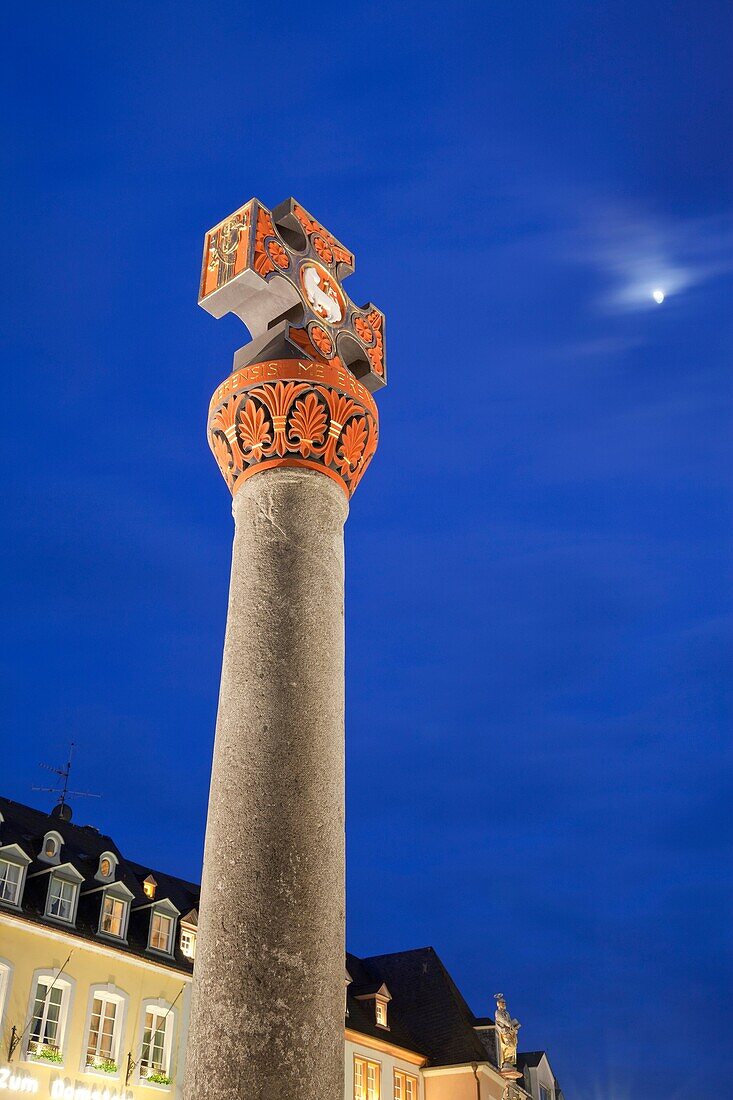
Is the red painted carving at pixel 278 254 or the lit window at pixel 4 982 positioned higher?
the lit window at pixel 4 982

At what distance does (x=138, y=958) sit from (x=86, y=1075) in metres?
3.34

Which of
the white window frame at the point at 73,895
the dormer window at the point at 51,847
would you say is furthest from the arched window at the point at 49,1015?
the dormer window at the point at 51,847

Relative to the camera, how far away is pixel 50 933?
87.1 feet

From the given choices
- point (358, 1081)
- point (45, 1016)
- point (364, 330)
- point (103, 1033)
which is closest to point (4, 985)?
point (45, 1016)

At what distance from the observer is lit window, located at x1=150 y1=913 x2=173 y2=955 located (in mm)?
30375

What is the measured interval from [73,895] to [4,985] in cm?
357

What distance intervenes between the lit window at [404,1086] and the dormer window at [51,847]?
17303mm

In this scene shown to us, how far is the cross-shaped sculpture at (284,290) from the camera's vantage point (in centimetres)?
812

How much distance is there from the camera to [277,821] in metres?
6.08

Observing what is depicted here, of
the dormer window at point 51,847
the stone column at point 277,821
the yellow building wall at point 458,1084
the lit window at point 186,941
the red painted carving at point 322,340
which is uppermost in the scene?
the dormer window at point 51,847

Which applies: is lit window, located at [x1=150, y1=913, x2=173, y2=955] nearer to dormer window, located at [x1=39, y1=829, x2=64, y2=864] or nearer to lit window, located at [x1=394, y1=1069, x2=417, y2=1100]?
dormer window, located at [x1=39, y1=829, x2=64, y2=864]

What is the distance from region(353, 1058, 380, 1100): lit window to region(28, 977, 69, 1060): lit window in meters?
13.7

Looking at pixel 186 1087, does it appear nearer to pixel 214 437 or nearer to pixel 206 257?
pixel 214 437

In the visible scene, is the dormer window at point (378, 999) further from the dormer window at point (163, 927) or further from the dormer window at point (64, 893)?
the dormer window at point (64, 893)
